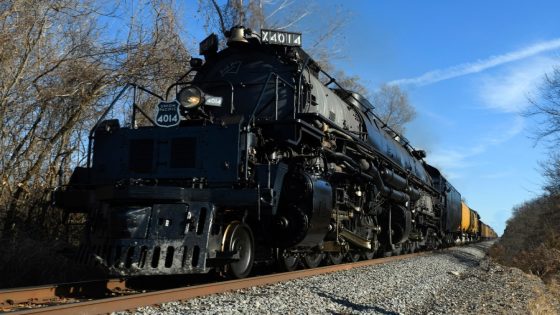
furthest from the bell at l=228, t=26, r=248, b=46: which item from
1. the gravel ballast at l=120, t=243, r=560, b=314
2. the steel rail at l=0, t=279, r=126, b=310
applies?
the steel rail at l=0, t=279, r=126, b=310

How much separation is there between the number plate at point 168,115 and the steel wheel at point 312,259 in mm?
3658

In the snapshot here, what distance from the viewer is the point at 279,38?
26.7ft

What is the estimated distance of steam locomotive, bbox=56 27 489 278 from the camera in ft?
19.8

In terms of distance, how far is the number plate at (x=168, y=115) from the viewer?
7.06 metres

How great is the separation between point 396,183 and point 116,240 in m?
7.84

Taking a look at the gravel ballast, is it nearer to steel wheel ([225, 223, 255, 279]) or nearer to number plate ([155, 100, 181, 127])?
steel wheel ([225, 223, 255, 279])

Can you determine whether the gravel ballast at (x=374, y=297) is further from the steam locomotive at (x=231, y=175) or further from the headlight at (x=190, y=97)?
the headlight at (x=190, y=97)

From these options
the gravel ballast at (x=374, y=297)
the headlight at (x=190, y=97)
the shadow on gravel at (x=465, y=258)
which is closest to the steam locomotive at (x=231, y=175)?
the headlight at (x=190, y=97)

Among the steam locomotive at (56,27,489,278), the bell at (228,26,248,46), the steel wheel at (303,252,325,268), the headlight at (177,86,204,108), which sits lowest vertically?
the steel wheel at (303,252,325,268)

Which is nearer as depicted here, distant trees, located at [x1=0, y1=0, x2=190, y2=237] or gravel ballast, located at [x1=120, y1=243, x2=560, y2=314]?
gravel ballast, located at [x1=120, y1=243, x2=560, y2=314]

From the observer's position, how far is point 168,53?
12.6 m

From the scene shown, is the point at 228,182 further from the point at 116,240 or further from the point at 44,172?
the point at 44,172

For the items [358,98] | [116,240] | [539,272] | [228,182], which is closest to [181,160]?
[228,182]

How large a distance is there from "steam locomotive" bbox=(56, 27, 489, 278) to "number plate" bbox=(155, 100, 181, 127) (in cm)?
2
